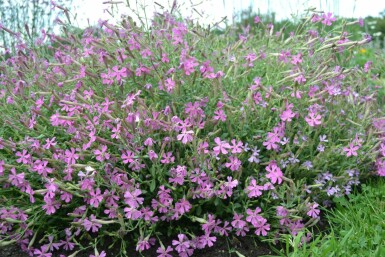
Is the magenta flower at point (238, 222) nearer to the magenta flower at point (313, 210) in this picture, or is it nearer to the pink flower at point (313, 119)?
the magenta flower at point (313, 210)

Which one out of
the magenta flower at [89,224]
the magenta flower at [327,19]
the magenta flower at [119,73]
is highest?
the magenta flower at [327,19]

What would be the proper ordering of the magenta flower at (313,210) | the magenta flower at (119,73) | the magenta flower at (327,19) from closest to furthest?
the magenta flower at (313,210) → the magenta flower at (119,73) → the magenta flower at (327,19)

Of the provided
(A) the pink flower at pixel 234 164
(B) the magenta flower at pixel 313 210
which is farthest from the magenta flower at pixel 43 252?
(B) the magenta flower at pixel 313 210

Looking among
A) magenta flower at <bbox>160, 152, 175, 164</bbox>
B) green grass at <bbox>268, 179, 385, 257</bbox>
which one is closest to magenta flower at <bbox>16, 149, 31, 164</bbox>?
magenta flower at <bbox>160, 152, 175, 164</bbox>

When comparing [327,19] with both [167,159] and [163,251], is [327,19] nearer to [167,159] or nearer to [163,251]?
[167,159]

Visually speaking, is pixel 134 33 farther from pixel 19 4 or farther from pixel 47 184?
pixel 19 4

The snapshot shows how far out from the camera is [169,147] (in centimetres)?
241

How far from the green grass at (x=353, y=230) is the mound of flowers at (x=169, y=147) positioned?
9 cm

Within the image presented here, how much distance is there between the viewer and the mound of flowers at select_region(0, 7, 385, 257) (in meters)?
2.32

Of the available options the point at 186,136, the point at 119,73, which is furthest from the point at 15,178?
the point at 186,136

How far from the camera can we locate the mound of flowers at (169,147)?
232 centimetres

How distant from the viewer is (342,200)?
2717 mm

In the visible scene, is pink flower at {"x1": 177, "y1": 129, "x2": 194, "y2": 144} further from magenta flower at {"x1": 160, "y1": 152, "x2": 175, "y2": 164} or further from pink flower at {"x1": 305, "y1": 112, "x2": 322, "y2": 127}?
pink flower at {"x1": 305, "y1": 112, "x2": 322, "y2": 127}

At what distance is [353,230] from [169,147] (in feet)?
→ 3.21
